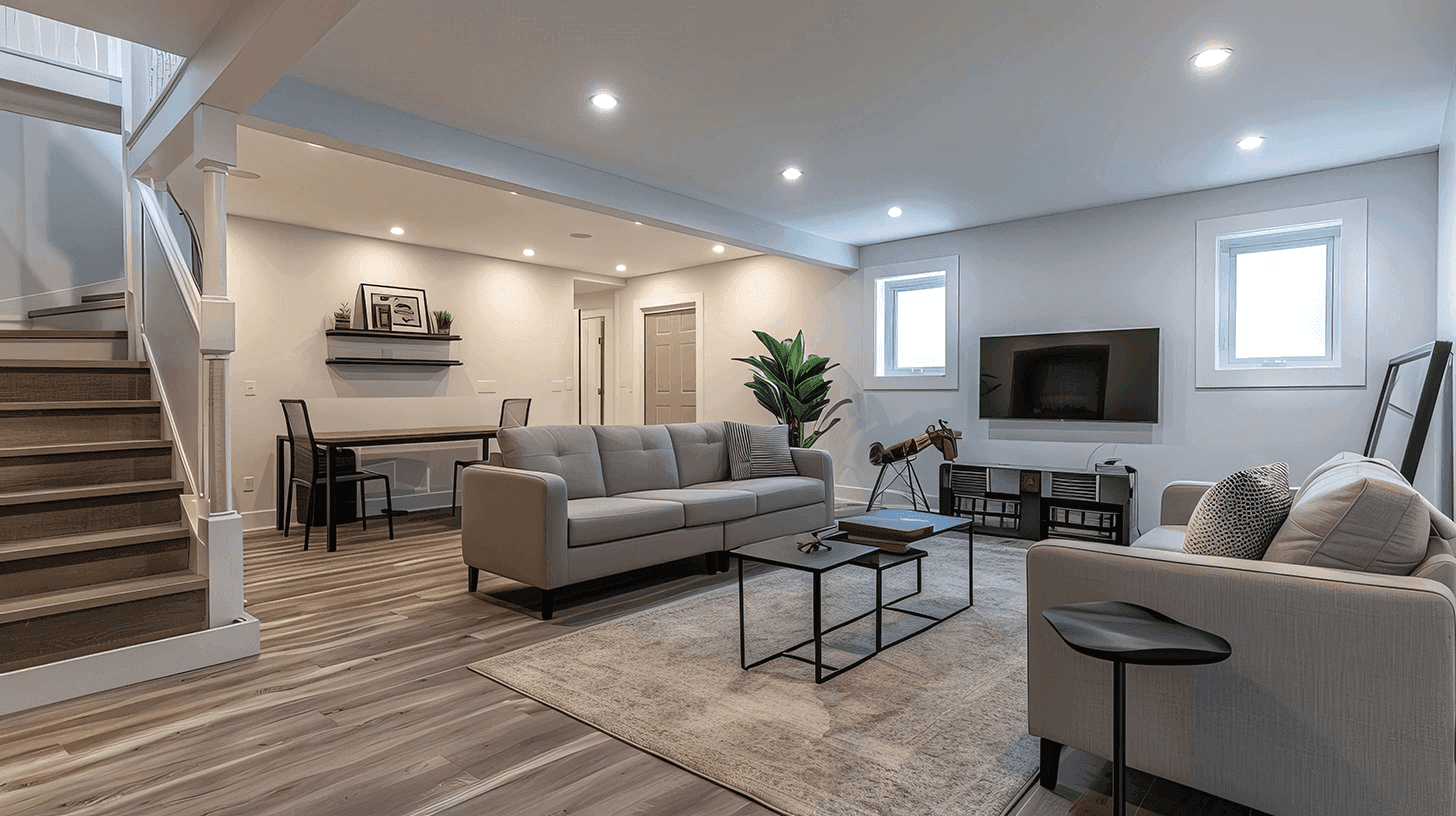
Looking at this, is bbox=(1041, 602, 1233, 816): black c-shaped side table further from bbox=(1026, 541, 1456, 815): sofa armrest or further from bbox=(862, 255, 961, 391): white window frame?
bbox=(862, 255, 961, 391): white window frame

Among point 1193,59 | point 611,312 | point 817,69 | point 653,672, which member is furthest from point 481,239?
point 1193,59

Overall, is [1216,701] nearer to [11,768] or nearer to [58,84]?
[11,768]

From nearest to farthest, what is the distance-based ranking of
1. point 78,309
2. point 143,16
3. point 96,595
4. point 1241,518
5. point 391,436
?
1. point 1241,518
2. point 143,16
3. point 96,595
4. point 78,309
5. point 391,436

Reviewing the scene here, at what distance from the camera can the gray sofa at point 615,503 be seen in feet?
11.0

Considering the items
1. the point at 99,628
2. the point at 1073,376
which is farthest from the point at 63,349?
the point at 1073,376

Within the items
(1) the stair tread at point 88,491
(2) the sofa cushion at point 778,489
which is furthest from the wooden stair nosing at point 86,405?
(2) the sofa cushion at point 778,489

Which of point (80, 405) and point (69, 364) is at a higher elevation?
point (69, 364)

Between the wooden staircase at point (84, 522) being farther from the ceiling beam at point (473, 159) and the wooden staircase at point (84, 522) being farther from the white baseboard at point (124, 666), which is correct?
the ceiling beam at point (473, 159)

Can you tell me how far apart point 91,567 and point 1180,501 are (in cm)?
455

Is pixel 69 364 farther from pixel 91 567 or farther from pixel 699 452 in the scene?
pixel 699 452

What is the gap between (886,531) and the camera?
3.34 m

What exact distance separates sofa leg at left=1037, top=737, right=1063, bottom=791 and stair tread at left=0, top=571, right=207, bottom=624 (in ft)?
10.00

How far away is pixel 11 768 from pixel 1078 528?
18.2 ft

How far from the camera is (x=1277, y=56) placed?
2984mm
